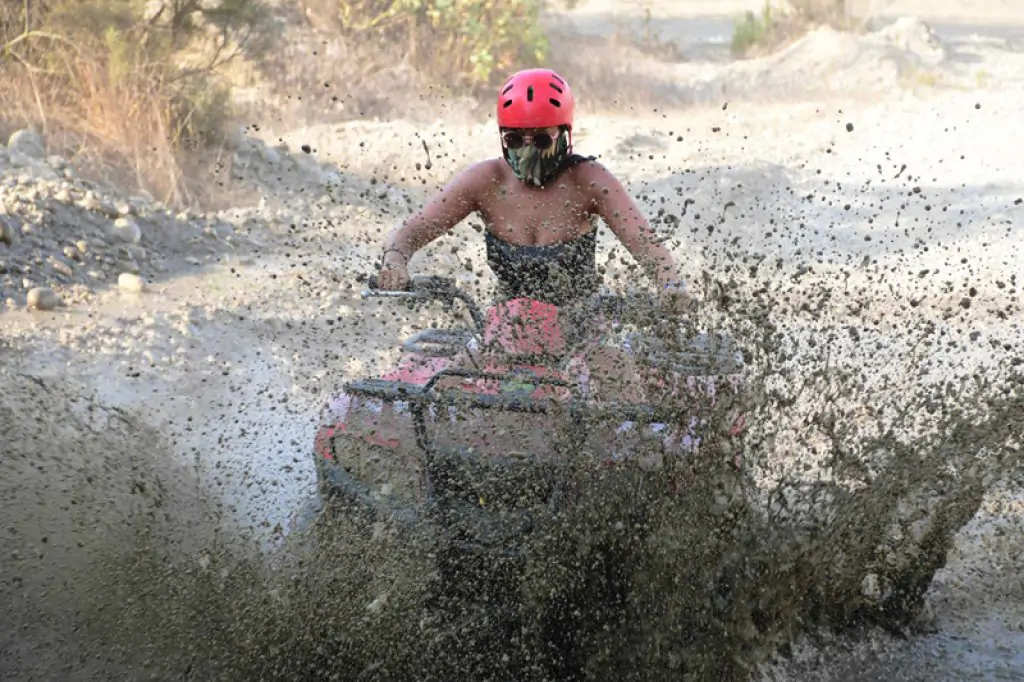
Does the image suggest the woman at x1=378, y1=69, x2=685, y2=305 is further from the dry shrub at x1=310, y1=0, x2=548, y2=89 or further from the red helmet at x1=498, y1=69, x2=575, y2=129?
the dry shrub at x1=310, y1=0, x2=548, y2=89

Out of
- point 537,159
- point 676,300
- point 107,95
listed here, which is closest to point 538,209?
point 537,159

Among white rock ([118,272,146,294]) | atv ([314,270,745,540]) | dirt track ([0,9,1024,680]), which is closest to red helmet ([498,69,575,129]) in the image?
dirt track ([0,9,1024,680])

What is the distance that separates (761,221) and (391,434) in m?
7.63

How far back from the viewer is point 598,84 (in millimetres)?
16875

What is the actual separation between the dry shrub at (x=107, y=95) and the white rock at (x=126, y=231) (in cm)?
102

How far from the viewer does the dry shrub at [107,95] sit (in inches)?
362

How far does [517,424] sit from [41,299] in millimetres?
4395

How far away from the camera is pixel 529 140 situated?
4230mm

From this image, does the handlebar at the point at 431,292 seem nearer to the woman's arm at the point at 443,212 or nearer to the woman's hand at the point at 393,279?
the woman's hand at the point at 393,279

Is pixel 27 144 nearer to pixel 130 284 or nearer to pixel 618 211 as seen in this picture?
pixel 130 284

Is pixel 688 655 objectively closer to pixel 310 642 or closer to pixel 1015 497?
pixel 310 642

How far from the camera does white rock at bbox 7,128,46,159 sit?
27.5 ft

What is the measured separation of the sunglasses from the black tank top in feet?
0.56

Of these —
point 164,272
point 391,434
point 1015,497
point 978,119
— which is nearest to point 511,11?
point 978,119
